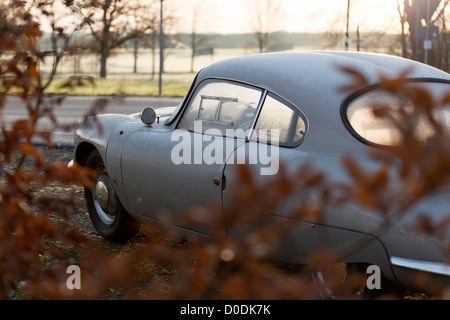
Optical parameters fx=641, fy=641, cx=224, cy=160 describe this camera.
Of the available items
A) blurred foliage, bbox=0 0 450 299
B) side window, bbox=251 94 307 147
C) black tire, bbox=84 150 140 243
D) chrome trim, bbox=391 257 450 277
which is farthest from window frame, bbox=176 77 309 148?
blurred foliage, bbox=0 0 450 299

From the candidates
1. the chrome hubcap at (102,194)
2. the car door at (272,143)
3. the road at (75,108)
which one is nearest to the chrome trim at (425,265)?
the car door at (272,143)

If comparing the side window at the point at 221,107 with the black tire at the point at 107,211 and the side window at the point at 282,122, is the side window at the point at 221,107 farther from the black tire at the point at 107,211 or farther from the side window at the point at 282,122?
the black tire at the point at 107,211

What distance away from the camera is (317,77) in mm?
3818

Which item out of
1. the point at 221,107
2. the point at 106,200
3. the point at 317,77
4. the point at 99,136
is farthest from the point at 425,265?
the point at 106,200

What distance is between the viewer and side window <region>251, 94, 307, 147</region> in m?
3.68

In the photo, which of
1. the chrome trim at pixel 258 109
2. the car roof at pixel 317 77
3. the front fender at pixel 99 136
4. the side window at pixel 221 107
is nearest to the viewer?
the car roof at pixel 317 77

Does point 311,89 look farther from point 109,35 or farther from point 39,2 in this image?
point 39,2

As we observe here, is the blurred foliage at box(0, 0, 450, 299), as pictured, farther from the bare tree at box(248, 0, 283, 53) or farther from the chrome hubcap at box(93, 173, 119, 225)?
the bare tree at box(248, 0, 283, 53)

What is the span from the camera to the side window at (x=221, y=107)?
409 cm

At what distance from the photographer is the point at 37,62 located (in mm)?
2525

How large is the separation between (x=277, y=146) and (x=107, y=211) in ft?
7.55
